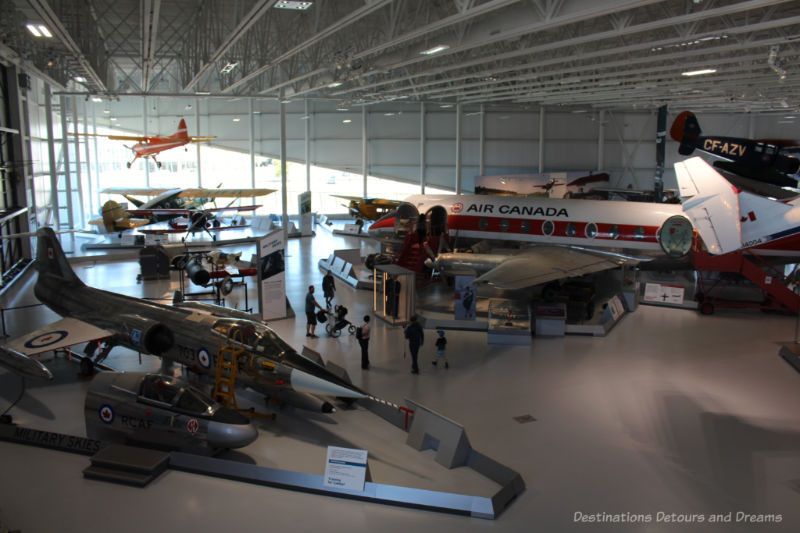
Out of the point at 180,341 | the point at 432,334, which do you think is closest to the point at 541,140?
the point at 432,334

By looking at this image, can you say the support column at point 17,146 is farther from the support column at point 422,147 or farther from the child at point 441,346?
the support column at point 422,147

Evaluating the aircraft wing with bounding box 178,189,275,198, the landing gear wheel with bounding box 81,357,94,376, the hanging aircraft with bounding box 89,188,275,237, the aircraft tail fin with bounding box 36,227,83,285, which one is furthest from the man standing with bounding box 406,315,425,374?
the aircraft wing with bounding box 178,189,275,198

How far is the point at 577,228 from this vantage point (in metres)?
18.4

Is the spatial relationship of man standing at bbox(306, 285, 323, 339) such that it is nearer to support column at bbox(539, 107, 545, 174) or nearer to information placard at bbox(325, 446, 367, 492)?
information placard at bbox(325, 446, 367, 492)

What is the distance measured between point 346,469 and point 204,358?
13.2 ft

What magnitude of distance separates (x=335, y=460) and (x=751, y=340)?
1246cm

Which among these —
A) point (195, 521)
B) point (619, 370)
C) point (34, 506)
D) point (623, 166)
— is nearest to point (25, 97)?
point (34, 506)

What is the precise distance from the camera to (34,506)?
737 centimetres

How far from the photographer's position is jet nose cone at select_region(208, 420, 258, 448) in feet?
26.4

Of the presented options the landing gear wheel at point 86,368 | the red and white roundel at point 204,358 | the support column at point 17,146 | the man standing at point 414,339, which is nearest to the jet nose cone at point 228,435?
the red and white roundel at point 204,358

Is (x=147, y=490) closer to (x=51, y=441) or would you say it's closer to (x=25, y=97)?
(x=51, y=441)

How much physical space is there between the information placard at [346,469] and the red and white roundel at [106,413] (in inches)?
145

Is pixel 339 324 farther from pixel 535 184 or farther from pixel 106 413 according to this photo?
pixel 535 184

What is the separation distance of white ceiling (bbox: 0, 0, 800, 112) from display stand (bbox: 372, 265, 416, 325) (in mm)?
6565
